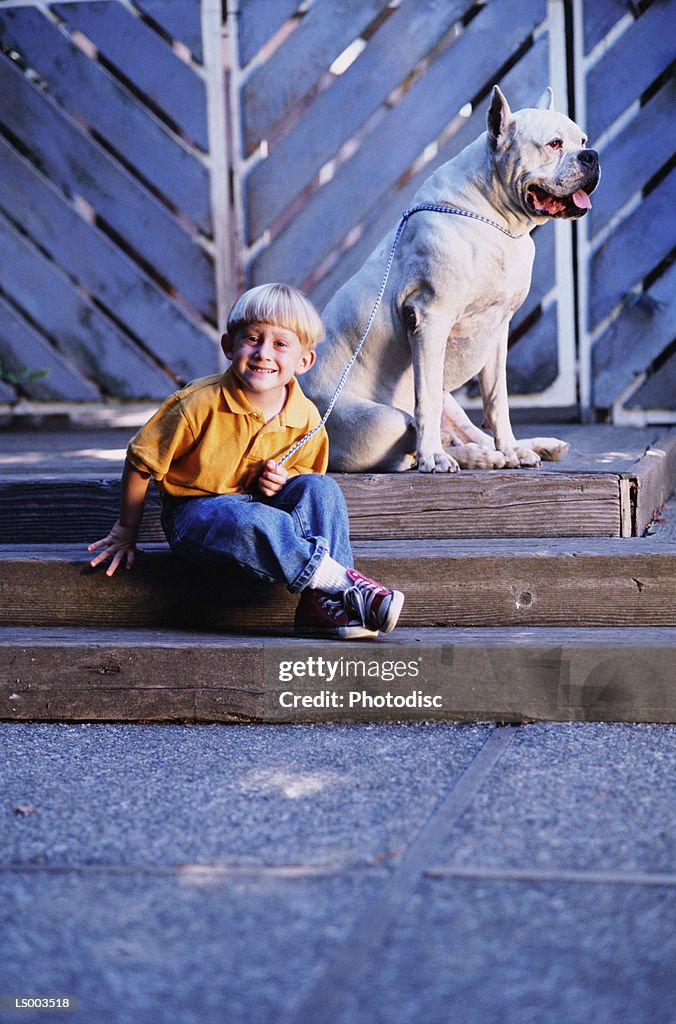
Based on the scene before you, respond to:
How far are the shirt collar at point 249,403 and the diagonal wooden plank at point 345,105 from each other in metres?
2.98

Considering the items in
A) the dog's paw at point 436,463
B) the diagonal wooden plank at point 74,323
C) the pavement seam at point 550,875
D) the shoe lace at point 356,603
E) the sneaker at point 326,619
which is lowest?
the diagonal wooden plank at point 74,323

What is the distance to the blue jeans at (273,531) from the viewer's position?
9.98 ft

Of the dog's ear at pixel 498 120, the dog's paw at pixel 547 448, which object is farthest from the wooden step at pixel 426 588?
the dog's ear at pixel 498 120

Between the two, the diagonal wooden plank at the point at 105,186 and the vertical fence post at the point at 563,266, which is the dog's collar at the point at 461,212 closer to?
the vertical fence post at the point at 563,266

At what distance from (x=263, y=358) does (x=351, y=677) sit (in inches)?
34.8

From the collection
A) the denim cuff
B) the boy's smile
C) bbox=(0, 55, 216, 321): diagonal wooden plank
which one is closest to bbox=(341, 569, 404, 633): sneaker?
the denim cuff

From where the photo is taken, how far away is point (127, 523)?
3.24m

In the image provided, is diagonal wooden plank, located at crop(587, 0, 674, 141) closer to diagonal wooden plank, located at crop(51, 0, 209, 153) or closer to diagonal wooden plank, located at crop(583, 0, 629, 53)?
diagonal wooden plank, located at crop(583, 0, 629, 53)

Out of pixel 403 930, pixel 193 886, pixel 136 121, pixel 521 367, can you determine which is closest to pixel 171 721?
pixel 193 886

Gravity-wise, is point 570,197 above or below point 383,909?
above

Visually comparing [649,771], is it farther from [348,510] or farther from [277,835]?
[348,510]

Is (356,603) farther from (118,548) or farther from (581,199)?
(581,199)

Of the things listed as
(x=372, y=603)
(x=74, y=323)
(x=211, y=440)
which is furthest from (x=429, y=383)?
(x=74, y=323)

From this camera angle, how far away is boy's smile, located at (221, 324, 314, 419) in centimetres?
313
